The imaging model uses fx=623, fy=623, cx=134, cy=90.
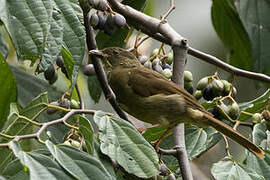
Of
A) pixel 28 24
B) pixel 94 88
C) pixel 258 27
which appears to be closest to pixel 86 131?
pixel 28 24

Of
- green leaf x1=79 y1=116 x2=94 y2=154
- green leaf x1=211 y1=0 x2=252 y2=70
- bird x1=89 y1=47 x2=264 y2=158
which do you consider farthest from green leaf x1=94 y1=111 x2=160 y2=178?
green leaf x1=211 y1=0 x2=252 y2=70

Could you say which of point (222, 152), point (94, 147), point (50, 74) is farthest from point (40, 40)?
point (222, 152)

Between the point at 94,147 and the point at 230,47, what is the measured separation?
246 cm

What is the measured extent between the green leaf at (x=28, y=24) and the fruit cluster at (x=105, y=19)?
0.60 meters

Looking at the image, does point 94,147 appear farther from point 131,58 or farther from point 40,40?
point 131,58

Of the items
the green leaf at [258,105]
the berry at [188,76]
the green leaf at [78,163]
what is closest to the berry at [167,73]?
the berry at [188,76]

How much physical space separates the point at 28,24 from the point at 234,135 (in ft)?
4.33

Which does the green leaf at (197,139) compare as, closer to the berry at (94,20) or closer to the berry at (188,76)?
the berry at (188,76)

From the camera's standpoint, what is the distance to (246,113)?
3354mm

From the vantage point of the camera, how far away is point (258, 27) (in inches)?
175

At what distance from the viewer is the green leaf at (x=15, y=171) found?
2.23m

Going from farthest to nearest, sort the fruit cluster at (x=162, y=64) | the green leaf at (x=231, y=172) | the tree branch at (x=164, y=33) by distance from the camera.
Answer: the fruit cluster at (x=162, y=64) < the tree branch at (x=164, y=33) < the green leaf at (x=231, y=172)

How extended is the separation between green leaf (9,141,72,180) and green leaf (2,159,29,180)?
0.13m

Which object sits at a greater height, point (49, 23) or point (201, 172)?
point (49, 23)
